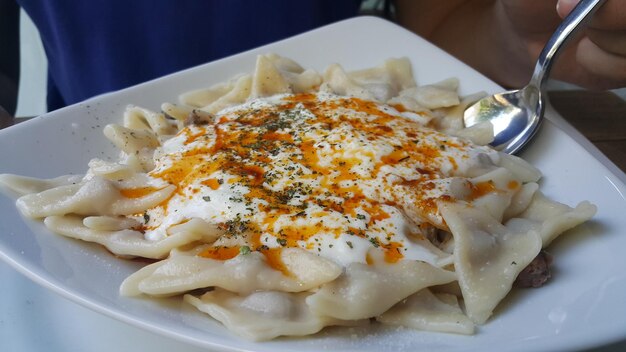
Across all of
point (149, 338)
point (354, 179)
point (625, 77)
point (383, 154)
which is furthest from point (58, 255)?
point (625, 77)

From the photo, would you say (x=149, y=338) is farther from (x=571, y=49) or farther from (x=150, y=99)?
(x=571, y=49)

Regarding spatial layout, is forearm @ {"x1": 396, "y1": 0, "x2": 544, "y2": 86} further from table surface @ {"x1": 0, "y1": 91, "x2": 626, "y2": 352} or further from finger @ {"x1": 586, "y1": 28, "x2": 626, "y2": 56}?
table surface @ {"x1": 0, "y1": 91, "x2": 626, "y2": 352}

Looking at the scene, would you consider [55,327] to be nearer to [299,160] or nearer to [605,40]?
[299,160]

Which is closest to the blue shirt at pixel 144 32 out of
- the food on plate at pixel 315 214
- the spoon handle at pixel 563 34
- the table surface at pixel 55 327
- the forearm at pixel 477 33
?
the forearm at pixel 477 33

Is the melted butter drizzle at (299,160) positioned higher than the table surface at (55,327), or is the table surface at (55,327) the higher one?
the melted butter drizzle at (299,160)

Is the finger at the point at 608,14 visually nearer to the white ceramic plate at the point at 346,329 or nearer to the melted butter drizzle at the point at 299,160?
the white ceramic plate at the point at 346,329

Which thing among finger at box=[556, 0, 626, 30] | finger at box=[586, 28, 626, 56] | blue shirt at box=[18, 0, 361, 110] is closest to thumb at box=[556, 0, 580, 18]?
finger at box=[556, 0, 626, 30]
